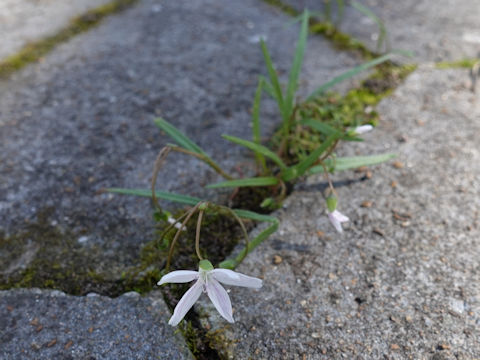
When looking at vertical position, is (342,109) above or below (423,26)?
below

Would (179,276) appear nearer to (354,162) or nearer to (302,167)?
(302,167)

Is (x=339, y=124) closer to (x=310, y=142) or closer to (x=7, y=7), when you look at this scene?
(x=310, y=142)

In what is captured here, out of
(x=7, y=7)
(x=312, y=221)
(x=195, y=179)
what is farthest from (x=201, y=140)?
(x=7, y=7)

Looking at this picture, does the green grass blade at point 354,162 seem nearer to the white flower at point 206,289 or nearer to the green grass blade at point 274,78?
the green grass blade at point 274,78

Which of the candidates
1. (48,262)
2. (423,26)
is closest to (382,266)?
(48,262)

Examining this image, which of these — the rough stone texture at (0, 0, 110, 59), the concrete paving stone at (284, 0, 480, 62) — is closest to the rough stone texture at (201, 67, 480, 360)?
the concrete paving stone at (284, 0, 480, 62)
